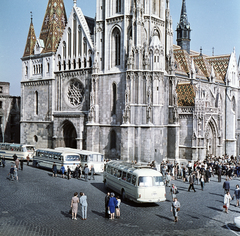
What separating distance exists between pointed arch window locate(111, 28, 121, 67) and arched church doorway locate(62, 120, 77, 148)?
971 cm

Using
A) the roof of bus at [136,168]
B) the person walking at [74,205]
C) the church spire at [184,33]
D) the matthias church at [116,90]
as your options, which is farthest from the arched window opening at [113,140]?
the church spire at [184,33]

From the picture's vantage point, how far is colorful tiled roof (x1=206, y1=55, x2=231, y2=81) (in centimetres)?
5541

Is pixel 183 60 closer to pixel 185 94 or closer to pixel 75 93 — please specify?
pixel 185 94

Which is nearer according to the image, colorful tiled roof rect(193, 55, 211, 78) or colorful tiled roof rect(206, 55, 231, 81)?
colorful tiled roof rect(193, 55, 211, 78)

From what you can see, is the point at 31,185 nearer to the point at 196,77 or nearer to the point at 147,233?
the point at 147,233

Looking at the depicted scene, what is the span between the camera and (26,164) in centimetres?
3941

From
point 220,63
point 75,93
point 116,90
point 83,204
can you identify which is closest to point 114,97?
point 116,90

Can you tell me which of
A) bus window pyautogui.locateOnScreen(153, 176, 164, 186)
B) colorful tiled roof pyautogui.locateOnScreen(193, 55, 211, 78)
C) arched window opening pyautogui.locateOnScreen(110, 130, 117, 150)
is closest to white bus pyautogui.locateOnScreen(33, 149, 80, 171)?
arched window opening pyautogui.locateOnScreen(110, 130, 117, 150)

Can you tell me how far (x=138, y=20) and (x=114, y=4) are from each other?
4.06m

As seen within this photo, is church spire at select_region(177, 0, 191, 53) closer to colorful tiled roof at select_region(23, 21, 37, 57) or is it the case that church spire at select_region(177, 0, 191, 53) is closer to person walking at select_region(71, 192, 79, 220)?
colorful tiled roof at select_region(23, 21, 37, 57)

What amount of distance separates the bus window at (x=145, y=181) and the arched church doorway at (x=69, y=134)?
2315cm

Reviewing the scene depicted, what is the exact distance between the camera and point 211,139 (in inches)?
1702

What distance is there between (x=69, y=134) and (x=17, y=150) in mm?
6590

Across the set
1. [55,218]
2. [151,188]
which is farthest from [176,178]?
[55,218]
